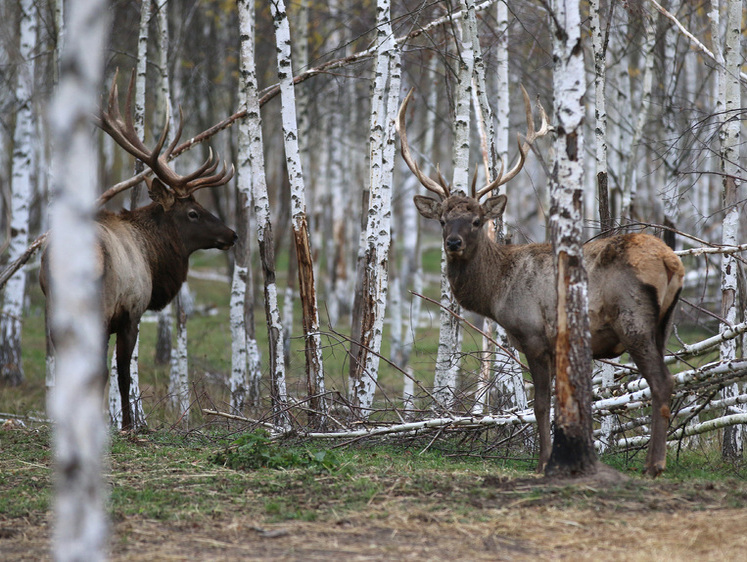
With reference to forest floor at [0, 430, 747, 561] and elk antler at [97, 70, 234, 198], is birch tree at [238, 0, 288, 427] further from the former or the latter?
forest floor at [0, 430, 747, 561]

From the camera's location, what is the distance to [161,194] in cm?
877

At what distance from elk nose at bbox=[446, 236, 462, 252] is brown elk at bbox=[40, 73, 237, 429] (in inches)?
113

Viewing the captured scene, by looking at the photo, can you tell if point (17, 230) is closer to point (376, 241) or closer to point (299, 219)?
point (299, 219)

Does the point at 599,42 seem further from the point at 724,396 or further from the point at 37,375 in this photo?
the point at 37,375

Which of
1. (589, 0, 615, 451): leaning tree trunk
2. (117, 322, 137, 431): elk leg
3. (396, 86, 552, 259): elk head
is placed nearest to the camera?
(396, 86, 552, 259): elk head

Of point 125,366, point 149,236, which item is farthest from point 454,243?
point 149,236

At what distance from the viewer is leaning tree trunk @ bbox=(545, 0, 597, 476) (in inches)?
199

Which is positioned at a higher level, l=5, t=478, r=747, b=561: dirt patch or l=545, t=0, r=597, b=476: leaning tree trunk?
l=545, t=0, r=597, b=476: leaning tree trunk

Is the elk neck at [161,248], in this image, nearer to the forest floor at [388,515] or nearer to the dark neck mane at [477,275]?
the forest floor at [388,515]

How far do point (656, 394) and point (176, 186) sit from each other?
5.32 m

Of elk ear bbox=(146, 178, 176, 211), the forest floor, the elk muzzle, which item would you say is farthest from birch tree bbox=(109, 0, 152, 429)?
the elk muzzle

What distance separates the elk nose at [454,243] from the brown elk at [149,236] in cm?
288

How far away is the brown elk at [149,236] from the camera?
7.78 m

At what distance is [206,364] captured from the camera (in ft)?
45.8
